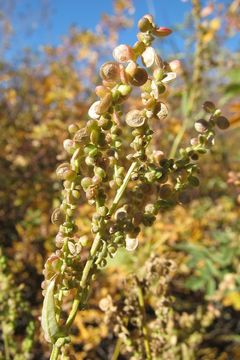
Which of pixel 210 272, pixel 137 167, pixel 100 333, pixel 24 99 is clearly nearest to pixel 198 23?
pixel 210 272

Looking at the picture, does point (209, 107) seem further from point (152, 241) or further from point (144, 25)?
point (152, 241)

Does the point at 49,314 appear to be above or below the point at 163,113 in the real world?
below

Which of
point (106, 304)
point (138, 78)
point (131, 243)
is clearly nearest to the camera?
point (138, 78)

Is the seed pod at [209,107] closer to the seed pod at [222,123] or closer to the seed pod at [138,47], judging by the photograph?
the seed pod at [222,123]

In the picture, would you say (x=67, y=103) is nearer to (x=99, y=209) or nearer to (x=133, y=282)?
(x=133, y=282)

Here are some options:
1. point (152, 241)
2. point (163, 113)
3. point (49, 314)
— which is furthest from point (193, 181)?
point (152, 241)
